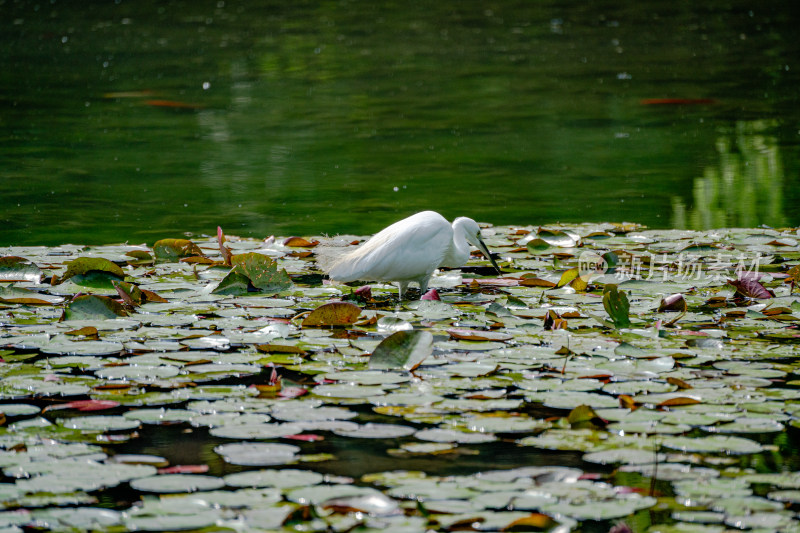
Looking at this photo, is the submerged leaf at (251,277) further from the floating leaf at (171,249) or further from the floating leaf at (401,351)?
the floating leaf at (401,351)

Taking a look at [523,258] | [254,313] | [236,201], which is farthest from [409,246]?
[236,201]

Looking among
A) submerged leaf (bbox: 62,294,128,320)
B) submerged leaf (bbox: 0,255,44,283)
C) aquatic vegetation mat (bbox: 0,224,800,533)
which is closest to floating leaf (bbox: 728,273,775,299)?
aquatic vegetation mat (bbox: 0,224,800,533)

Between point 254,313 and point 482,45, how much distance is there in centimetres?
1018

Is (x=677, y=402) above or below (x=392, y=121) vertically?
below

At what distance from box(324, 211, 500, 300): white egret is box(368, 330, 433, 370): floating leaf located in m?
0.86

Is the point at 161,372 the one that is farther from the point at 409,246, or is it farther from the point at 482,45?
the point at 482,45

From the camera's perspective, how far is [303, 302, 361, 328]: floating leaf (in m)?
3.20

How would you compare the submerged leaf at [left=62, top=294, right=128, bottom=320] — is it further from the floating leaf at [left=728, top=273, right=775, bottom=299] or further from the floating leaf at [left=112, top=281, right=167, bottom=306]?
the floating leaf at [left=728, top=273, right=775, bottom=299]

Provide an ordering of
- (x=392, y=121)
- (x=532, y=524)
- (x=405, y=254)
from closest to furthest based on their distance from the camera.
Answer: (x=532, y=524), (x=405, y=254), (x=392, y=121)

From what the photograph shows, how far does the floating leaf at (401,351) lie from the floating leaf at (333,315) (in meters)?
0.46

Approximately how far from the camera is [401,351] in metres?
2.75

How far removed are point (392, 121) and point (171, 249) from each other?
181 inches

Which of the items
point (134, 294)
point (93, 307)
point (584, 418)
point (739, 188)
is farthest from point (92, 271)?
point (739, 188)

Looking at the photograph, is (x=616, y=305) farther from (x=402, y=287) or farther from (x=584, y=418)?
(x=402, y=287)
